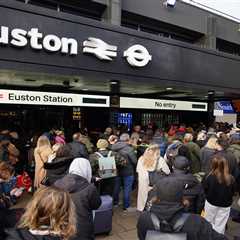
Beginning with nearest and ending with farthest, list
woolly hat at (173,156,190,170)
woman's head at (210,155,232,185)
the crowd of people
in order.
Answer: the crowd of people
woolly hat at (173,156,190,170)
woman's head at (210,155,232,185)

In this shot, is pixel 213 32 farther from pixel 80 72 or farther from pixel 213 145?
pixel 213 145

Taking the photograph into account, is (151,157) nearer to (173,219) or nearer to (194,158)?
(194,158)

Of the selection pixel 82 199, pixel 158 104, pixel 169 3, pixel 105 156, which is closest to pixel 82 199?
pixel 82 199

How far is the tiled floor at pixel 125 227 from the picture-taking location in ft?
21.1

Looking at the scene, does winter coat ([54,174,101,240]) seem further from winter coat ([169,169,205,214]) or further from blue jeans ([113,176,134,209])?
blue jeans ([113,176,134,209])

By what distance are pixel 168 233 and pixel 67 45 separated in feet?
23.1

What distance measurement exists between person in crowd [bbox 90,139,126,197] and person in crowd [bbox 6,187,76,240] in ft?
15.2

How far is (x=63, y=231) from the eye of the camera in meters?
2.54

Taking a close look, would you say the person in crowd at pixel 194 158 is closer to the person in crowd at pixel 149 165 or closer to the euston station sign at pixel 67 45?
the person in crowd at pixel 149 165

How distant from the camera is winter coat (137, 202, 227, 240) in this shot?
320 cm

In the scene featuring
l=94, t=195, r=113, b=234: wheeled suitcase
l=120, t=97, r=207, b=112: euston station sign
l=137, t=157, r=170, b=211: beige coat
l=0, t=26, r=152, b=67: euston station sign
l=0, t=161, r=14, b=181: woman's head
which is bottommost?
l=94, t=195, r=113, b=234: wheeled suitcase

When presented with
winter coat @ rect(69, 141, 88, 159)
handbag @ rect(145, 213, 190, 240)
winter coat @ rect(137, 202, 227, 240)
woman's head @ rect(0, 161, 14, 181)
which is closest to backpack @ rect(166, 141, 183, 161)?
winter coat @ rect(69, 141, 88, 159)

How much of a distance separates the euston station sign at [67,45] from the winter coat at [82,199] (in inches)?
202

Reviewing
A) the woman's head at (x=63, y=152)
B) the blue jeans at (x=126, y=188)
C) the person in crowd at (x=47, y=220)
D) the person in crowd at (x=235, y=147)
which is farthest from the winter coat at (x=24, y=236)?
the person in crowd at (x=235, y=147)
